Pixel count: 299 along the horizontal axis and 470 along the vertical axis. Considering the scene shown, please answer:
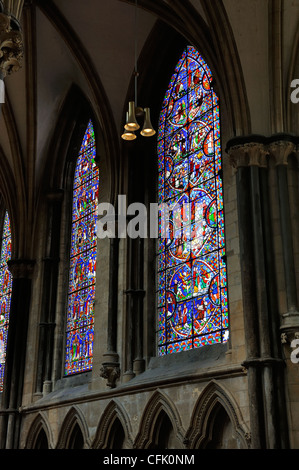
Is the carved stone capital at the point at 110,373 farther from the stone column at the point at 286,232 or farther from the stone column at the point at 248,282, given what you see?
the stone column at the point at 286,232

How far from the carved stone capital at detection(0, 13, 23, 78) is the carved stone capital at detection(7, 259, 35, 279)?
895 centimetres

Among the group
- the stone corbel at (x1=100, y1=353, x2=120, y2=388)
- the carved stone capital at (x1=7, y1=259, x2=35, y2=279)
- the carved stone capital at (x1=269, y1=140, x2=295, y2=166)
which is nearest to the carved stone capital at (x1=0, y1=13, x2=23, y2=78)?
the carved stone capital at (x1=269, y1=140, x2=295, y2=166)

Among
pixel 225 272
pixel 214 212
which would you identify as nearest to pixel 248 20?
pixel 214 212

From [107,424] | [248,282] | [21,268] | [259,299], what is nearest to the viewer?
[259,299]

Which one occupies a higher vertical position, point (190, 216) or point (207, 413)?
point (190, 216)

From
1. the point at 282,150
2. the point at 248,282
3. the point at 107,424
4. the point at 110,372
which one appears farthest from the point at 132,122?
the point at 107,424

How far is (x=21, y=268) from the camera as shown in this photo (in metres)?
15.8

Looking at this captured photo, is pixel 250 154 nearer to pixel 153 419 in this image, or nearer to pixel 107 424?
pixel 153 419

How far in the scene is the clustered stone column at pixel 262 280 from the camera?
8781 millimetres

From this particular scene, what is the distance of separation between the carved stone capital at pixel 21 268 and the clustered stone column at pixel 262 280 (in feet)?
23.4

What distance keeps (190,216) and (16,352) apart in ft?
19.0

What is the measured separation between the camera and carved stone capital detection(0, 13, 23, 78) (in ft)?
23.6

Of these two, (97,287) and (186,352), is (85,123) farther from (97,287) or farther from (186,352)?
(186,352)

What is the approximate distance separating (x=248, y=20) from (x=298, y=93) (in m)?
1.45
